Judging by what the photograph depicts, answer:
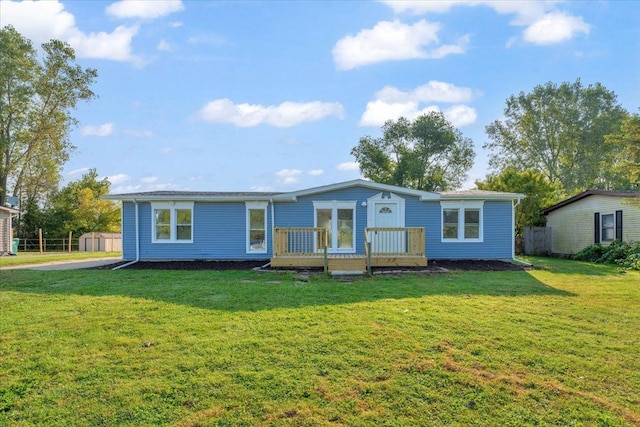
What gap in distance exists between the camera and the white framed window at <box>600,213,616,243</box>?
52.7ft

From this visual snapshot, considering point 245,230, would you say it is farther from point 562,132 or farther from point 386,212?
point 562,132

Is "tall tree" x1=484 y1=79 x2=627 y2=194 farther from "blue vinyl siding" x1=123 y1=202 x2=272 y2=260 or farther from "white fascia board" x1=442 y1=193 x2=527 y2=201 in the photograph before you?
"blue vinyl siding" x1=123 y1=202 x2=272 y2=260

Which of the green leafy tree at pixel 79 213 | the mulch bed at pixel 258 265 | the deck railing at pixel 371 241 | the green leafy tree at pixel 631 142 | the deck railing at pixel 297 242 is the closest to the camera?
the green leafy tree at pixel 631 142

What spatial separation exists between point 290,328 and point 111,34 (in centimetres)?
1215

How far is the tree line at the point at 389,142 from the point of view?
97.4ft

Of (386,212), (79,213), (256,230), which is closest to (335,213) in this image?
(386,212)

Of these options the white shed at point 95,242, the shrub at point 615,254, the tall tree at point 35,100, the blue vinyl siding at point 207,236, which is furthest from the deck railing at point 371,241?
the tall tree at point 35,100

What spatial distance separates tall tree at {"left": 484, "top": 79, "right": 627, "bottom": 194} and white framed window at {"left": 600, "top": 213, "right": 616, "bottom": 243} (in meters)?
17.6

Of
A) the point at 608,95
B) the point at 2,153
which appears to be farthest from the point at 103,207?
the point at 608,95

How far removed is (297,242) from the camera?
13.5 meters

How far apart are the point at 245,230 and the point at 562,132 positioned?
30.7 m

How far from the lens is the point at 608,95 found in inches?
1284

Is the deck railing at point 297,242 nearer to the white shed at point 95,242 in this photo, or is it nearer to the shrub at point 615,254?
the shrub at point 615,254

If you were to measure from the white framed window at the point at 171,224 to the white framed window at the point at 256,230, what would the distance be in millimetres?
2100
